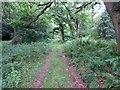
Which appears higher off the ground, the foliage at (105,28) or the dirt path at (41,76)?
the foliage at (105,28)

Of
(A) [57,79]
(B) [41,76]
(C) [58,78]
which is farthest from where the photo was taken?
(B) [41,76]

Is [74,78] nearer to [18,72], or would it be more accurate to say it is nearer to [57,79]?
[57,79]

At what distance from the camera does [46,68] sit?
412 inches

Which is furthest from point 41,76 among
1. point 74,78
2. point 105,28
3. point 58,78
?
point 105,28

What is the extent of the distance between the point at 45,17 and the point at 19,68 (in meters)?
14.2

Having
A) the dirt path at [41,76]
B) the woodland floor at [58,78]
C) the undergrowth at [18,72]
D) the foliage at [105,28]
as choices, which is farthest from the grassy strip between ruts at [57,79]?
the foliage at [105,28]

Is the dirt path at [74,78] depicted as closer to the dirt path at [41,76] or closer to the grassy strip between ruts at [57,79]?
the grassy strip between ruts at [57,79]

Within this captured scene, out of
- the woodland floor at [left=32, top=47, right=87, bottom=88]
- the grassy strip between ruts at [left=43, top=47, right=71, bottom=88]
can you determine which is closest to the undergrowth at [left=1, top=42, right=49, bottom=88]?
the woodland floor at [left=32, top=47, right=87, bottom=88]

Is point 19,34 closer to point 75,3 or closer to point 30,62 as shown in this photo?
point 75,3

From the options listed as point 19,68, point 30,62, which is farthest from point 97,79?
point 30,62

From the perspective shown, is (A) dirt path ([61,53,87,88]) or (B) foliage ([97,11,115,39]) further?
(B) foliage ([97,11,115,39])

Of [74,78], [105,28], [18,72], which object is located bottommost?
[74,78]

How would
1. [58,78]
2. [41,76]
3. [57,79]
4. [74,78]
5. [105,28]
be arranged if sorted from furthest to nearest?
[105,28] → [41,76] → [74,78] → [58,78] → [57,79]

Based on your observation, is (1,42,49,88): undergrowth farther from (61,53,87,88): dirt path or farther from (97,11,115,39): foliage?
(97,11,115,39): foliage
